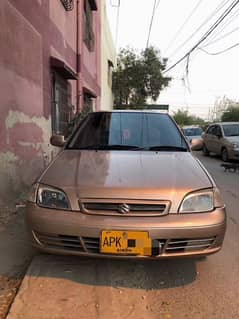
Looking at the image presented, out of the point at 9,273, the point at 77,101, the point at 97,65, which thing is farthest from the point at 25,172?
the point at 97,65

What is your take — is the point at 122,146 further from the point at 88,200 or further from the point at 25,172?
the point at 25,172

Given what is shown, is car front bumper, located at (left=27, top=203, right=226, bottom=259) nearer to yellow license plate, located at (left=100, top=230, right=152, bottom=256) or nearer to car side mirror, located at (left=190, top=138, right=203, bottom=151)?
yellow license plate, located at (left=100, top=230, right=152, bottom=256)

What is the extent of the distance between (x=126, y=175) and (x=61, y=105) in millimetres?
8647

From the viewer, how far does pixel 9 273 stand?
4051 millimetres

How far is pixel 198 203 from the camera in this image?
3750 millimetres

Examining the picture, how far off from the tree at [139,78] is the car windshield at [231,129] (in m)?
17.4

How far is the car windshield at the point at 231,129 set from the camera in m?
16.7

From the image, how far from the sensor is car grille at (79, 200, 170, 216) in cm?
360

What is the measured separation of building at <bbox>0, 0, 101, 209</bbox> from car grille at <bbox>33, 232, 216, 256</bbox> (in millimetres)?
2706

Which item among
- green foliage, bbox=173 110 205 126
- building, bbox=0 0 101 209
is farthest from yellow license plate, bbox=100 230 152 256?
green foliage, bbox=173 110 205 126

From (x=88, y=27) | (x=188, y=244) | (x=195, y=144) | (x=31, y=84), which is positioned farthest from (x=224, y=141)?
(x=188, y=244)

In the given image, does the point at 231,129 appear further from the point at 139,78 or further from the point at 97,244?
the point at 139,78

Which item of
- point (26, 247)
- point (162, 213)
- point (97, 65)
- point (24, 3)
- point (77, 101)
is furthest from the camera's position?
→ point (97, 65)

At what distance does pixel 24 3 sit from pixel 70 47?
5.71 m
